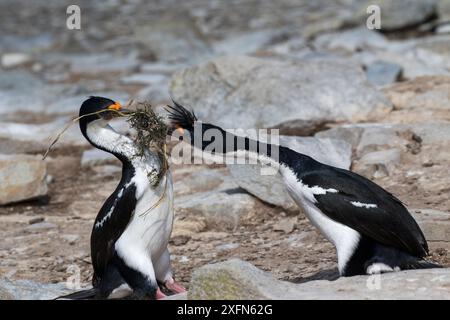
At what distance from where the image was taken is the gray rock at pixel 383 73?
10980 millimetres

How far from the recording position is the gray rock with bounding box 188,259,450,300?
4586 mm

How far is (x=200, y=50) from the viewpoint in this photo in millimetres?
15742

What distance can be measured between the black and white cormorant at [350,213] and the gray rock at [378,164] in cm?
227

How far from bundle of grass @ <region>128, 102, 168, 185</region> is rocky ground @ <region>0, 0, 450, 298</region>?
2.21ft

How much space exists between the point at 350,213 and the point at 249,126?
13.0ft

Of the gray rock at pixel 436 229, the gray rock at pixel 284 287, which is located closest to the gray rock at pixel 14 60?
the gray rock at pixel 436 229

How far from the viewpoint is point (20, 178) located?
8398 mm

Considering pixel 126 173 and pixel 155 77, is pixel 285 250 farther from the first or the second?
pixel 155 77

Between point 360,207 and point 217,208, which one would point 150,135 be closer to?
point 360,207

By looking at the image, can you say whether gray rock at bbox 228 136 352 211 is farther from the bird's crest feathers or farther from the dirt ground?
the bird's crest feathers

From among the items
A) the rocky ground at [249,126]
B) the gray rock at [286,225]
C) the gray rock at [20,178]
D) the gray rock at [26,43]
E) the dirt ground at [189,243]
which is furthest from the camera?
the gray rock at [26,43]

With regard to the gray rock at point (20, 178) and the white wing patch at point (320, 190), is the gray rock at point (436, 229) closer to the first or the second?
the white wing patch at point (320, 190)

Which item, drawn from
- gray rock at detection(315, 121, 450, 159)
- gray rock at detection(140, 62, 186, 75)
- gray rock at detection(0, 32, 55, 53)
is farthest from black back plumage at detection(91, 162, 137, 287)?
gray rock at detection(0, 32, 55, 53)

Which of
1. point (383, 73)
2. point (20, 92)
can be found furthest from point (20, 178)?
point (20, 92)
